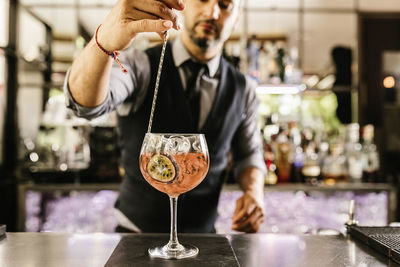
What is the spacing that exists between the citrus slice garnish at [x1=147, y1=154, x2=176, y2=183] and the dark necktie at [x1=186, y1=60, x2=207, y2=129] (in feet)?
2.32

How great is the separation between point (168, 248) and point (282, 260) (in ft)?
0.76

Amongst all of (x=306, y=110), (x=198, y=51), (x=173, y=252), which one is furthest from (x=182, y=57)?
(x=306, y=110)

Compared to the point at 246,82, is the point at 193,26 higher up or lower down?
higher up

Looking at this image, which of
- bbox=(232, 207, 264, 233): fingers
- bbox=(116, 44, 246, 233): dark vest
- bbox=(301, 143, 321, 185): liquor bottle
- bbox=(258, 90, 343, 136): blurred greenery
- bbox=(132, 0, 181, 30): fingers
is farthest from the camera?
bbox=(258, 90, 343, 136): blurred greenery

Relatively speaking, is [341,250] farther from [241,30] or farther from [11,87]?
[241,30]

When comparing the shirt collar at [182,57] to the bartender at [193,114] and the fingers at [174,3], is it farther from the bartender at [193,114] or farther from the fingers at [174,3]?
the fingers at [174,3]

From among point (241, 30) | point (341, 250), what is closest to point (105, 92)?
point (341, 250)

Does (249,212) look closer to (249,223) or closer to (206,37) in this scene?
(249,223)

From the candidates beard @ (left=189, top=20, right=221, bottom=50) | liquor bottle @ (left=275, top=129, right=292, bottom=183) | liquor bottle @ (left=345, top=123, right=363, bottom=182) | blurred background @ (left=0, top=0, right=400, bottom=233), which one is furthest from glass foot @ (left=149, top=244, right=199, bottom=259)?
liquor bottle @ (left=345, top=123, right=363, bottom=182)

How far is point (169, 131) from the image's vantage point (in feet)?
4.86

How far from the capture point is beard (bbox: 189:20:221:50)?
1412 mm

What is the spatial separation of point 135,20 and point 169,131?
65 centimetres

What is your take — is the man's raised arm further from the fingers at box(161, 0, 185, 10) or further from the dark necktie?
Result: the dark necktie

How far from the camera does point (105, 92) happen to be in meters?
1.07
